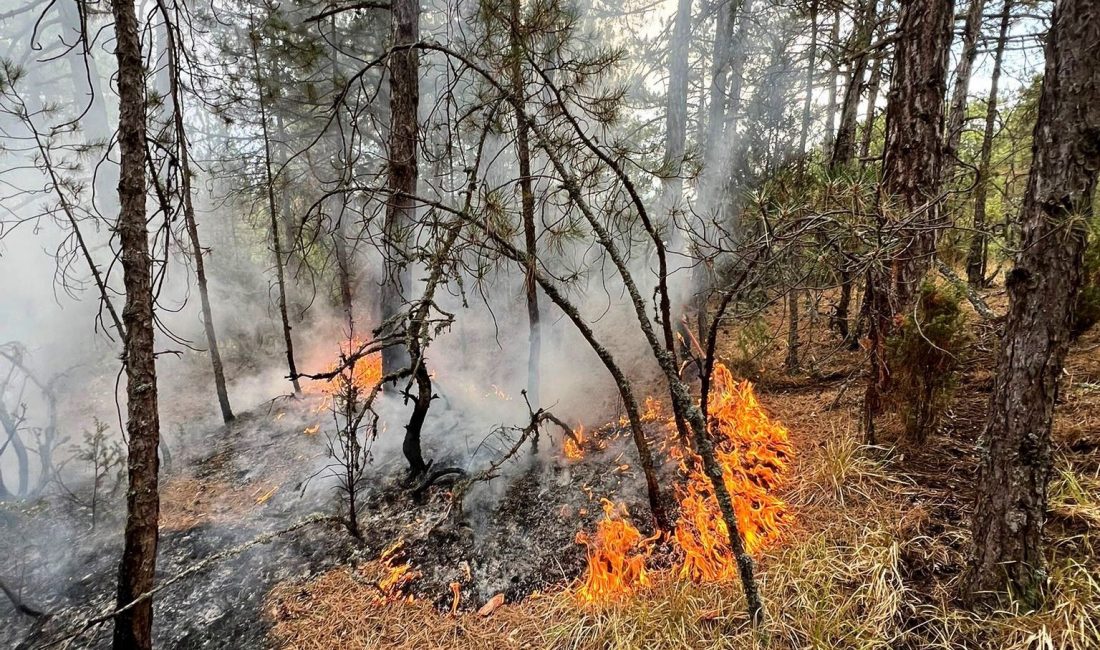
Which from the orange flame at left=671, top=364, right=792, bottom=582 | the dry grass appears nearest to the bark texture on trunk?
the dry grass

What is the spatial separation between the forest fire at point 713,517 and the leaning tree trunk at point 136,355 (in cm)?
305

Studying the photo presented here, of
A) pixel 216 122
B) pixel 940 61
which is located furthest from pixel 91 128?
pixel 940 61

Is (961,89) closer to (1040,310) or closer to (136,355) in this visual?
(1040,310)

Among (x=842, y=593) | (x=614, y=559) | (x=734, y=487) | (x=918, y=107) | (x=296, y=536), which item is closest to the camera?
(x=842, y=593)

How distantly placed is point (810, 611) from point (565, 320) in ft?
24.7

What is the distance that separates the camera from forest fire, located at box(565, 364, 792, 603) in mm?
3580

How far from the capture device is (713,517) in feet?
12.9

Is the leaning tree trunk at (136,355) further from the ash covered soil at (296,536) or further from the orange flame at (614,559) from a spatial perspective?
the orange flame at (614,559)

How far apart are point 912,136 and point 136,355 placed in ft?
19.1

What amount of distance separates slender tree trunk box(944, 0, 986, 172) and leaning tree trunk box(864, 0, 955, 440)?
56 cm

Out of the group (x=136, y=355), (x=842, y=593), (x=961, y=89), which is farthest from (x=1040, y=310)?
(x=961, y=89)

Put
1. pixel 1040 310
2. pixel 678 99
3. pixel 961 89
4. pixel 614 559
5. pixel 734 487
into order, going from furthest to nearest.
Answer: pixel 678 99, pixel 961 89, pixel 734 487, pixel 614 559, pixel 1040 310

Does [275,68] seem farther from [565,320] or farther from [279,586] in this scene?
[279,586]

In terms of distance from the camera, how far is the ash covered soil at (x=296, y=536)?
416 centimetres
